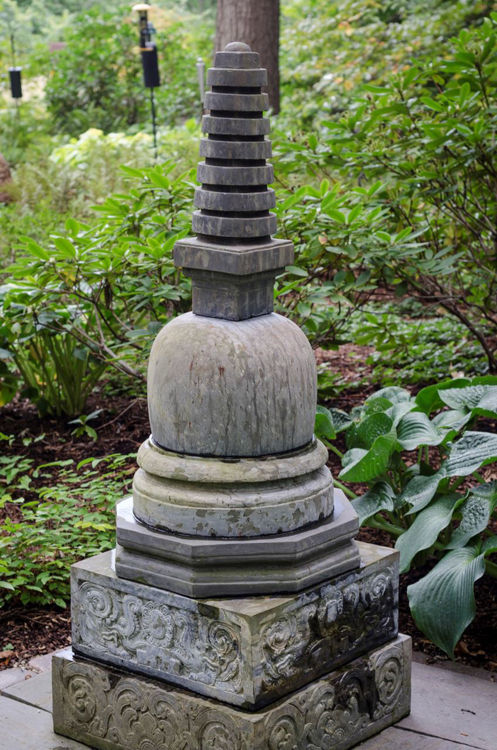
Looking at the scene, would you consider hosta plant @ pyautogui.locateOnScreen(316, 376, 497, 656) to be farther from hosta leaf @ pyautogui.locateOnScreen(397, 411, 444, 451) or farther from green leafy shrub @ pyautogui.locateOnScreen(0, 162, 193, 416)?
green leafy shrub @ pyautogui.locateOnScreen(0, 162, 193, 416)

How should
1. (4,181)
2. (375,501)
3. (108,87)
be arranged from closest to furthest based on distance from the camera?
(375,501) < (4,181) < (108,87)

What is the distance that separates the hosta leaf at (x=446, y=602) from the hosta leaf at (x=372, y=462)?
51 centimetres

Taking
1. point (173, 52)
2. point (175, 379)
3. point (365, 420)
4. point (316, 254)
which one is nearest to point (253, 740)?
point (175, 379)

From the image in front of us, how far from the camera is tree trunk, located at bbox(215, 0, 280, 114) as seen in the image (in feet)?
30.1

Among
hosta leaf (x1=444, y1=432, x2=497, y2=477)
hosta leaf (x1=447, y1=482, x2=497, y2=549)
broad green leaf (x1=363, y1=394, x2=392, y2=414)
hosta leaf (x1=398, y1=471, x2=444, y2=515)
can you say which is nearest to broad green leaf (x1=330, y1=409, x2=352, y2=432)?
broad green leaf (x1=363, y1=394, x2=392, y2=414)

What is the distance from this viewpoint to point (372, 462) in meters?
3.68

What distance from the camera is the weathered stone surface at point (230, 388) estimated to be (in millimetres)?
2799

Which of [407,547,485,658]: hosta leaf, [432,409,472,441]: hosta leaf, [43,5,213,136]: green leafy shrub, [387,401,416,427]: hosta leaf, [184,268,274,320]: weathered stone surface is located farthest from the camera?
[43,5,213,136]: green leafy shrub

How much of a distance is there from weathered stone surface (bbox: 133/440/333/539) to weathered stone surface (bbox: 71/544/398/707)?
7.7 inches

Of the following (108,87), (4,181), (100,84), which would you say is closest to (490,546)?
(4,181)

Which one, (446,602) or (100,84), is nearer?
(446,602)

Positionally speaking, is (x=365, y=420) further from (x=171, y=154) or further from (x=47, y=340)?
(x=171, y=154)

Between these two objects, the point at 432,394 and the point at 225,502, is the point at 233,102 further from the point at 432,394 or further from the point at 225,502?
the point at 432,394

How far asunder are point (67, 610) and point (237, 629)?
1513mm
